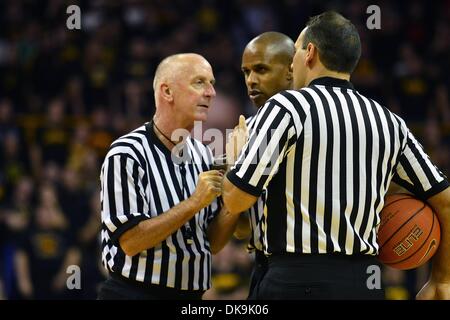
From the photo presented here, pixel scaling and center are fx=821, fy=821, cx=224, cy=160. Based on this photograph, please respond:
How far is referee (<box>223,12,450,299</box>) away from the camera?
329 centimetres

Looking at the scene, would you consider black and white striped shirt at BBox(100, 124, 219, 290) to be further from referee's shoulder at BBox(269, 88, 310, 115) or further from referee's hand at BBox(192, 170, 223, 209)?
referee's shoulder at BBox(269, 88, 310, 115)

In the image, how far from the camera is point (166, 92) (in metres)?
4.04

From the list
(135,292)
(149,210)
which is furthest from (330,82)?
(135,292)

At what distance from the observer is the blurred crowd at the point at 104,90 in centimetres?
785

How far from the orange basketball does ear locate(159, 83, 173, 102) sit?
3.83 feet

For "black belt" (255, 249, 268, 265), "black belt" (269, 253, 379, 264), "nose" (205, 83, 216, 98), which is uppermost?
"nose" (205, 83, 216, 98)

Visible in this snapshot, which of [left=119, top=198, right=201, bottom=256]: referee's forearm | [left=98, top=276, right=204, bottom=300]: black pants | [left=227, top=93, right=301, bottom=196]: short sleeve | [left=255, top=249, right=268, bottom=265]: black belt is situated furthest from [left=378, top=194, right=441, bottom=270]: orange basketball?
[left=98, top=276, right=204, bottom=300]: black pants

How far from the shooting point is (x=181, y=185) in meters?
3.94

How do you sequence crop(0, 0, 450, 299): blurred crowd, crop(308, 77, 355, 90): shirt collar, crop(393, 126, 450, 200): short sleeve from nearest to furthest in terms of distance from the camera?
crop(308, 77, 355, 90): shirt collar, crop(393, 126, 450, 200): short sleeve, crop(0, 0, 450, 299): blurred crowd

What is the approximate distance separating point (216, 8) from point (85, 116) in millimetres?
2586

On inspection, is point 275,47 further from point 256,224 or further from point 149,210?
point 149,210
